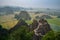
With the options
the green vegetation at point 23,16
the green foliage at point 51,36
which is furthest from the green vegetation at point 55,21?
the green vegetation at point 23,16

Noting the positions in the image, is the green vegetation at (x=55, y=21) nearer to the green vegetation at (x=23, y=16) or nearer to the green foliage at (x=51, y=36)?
the green foliage at (x=51, y=36)

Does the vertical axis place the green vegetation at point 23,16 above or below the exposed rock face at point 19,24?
above

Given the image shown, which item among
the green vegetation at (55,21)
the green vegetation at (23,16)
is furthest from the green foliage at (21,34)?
the green vegetation at (55,21)

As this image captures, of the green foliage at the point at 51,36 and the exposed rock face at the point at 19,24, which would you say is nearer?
the green foliage at the point at 51,36

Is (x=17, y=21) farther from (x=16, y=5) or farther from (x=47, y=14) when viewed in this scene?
(x=47, y=14)

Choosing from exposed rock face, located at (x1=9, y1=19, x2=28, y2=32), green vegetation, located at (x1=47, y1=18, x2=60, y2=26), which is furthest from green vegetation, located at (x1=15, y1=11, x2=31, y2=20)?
green vegetation, located at (x1=47, y1=18, x2=60, y2=26)

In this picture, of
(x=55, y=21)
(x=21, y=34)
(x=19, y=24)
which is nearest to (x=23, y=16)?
(x=19, y=24)

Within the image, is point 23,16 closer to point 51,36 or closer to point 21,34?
point 21,34

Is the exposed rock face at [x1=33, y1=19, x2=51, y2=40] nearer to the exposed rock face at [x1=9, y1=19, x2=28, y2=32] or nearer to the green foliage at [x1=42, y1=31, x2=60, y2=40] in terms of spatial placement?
the green foliage at [x1=42, y1=31, x2=60, y2=40]

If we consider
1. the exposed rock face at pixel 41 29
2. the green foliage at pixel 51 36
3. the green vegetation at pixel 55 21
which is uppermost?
the green vegetation at pixel 55 21
